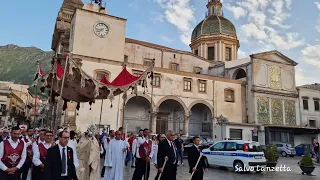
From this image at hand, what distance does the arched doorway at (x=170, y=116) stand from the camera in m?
29.6

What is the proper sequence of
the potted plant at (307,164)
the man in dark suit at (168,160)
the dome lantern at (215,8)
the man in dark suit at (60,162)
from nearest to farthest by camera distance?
the man in dark suit at (60,162), the man in dark suit at (168,160), the potted plant at (307,164), the dome lantern at (215,8)

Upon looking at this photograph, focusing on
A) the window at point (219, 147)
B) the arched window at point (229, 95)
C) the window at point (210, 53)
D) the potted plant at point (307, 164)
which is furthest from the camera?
the window at point (210, 53)

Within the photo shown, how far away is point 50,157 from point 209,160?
36.2 feet

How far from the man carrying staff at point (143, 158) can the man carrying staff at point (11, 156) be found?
3982 millimetres

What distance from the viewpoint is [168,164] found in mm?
7582

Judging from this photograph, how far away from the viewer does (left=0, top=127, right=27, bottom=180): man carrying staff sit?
5675 millimetres

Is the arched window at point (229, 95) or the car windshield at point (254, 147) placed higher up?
the arched window at point (229, 95)

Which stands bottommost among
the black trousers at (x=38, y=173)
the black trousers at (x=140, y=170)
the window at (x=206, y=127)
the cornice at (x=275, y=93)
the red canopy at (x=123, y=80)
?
the black trousers at (x=140, y=170)

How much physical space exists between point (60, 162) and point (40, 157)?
1.28m

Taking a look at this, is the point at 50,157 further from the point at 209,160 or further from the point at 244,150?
the point at 209,160

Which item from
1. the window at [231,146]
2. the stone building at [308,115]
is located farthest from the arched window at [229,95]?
the window at [231,146]

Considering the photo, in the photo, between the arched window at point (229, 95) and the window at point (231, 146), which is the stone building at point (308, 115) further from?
the window at point (231, 146)

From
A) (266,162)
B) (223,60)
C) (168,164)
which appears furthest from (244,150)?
(223,60)

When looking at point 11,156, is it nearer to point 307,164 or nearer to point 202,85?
point 307,164
